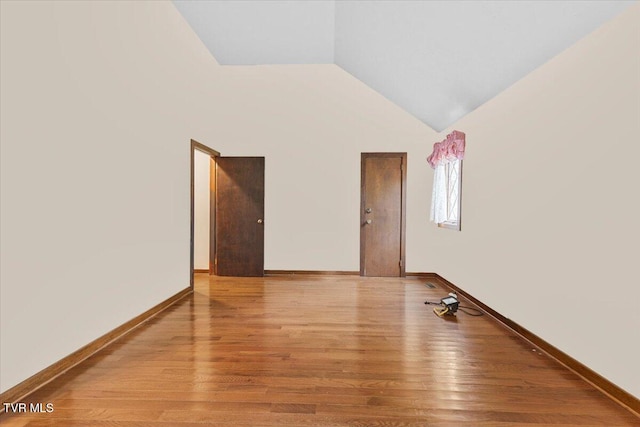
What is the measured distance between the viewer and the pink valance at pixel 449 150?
402cm

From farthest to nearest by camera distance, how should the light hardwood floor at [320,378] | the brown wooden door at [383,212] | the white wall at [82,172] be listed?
1. the brown wooden door at [383,212]
2. the white wall at [82,172]
3. the light hardwood floor at [320,378]

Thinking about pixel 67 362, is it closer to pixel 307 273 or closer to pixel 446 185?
pixel 307 273

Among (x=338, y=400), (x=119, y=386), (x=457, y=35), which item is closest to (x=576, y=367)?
(x=338, y=400)

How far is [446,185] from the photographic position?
4605 mm

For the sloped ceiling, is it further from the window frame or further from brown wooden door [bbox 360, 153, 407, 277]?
brown wooden door [bbox 360, 153, 407, 277]

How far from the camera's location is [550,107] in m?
2.50

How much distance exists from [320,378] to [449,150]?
328cm

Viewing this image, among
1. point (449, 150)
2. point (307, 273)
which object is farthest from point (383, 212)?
point (307, 273)

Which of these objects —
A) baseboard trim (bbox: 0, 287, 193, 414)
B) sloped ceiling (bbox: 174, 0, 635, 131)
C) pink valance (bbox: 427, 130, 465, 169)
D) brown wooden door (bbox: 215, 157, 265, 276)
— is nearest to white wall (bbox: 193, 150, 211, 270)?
brown wooden door (bbox: 215, 157, 265, 276)

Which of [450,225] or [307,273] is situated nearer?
[450,225]

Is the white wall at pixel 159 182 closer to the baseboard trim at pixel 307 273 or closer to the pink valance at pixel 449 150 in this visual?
the pink valance at pixel 449 150

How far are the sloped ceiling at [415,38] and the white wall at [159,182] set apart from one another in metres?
0.17

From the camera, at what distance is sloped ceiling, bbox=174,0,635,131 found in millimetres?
2285

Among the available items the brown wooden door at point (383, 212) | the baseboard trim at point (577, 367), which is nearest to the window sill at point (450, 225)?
the brown wooden door at point (383, 212)
